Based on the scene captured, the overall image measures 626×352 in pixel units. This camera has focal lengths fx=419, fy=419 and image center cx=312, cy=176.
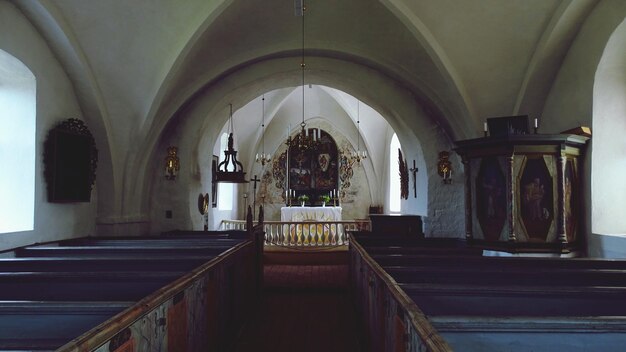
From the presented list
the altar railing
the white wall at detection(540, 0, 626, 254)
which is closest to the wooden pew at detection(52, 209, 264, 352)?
the altar railing

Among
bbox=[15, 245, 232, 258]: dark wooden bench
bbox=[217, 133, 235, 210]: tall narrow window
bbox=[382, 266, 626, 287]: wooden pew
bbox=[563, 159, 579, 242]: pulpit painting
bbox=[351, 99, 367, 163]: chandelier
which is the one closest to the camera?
bbox=[382, 266, 626, 287]: wooden pew

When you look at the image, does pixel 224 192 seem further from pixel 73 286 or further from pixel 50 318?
pixel 50 318

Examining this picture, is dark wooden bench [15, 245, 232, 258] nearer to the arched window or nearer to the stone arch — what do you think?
the arched window

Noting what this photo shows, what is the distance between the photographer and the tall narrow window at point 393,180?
48.4ft

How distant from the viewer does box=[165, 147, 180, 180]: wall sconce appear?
26.3 feet

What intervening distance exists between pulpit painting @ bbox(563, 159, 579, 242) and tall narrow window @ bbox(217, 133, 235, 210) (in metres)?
10.4

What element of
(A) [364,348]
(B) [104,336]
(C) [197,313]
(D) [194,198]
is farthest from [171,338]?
(D) [194,198]

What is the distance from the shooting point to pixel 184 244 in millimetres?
5148

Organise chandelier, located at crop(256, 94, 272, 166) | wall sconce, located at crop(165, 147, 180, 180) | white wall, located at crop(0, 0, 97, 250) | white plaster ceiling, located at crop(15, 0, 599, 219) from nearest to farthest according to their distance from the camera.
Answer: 1. white wall, located at crop(0, 0, 97, 250)
2. white plaster ceiling, located at crop(15, 0, 599, 219)
3. wall sconce, located at crop(165, 147, 180, 180)
4. chandelier, located at crop(256, 94, 272, 166)

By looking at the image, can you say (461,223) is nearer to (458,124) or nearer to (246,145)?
(458,124)

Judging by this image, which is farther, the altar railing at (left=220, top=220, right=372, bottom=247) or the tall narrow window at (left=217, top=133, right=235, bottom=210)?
the tall narrow window at (left=217, top=133, right=235, bottom=210)

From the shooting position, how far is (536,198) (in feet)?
16.6

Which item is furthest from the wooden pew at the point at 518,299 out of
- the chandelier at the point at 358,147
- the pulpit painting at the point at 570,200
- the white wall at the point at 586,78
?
the chandelier at the point at 358,147

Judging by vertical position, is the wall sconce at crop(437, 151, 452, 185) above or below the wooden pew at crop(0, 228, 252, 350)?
above
